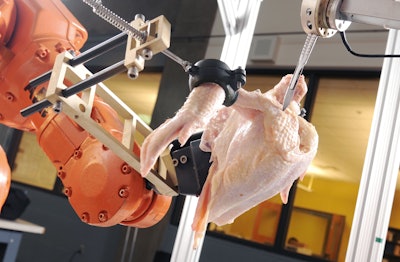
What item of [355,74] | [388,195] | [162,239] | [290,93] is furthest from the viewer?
[162,239]

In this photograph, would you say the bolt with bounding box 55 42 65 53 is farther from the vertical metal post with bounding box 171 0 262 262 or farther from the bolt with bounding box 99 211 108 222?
the vertical metal post with bounding box 171 0 262 262

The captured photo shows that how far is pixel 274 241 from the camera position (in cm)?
368

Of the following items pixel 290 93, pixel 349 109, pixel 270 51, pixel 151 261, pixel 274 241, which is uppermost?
pixel 270 51

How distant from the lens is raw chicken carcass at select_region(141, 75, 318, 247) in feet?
3.00

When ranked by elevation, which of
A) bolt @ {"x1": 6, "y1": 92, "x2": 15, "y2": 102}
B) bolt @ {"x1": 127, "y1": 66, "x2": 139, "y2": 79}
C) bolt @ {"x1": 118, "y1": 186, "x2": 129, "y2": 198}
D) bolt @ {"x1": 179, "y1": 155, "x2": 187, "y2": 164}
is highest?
bolt @ {"x1": 127, "y1": 66, "x2": 139, "y2": 79}

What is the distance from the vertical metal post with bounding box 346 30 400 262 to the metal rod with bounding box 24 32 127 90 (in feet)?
3.94

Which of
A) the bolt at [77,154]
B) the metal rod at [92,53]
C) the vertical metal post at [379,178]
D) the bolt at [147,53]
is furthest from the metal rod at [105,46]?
the vertical metal post at [379,178]

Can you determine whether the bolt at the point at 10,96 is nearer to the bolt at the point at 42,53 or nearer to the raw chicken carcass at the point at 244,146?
the bolt at the point at 42,53

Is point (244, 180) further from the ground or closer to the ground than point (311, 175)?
closer to the ground

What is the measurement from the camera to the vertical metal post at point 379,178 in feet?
5.71

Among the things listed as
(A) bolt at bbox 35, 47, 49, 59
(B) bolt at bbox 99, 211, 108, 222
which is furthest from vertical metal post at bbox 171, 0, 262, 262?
(A) bolt at bbox 35, 47, 49, 59

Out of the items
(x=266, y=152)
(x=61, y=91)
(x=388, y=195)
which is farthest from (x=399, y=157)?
(x=61, y=91)

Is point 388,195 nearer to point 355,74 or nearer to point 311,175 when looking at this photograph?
point 355,74

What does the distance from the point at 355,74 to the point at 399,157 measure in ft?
6.17
